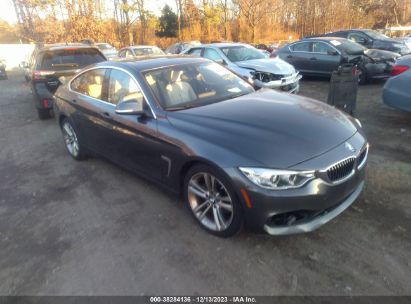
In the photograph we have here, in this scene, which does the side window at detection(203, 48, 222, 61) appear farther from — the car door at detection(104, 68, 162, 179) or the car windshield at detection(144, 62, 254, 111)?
the car door at detection(104, 68, 162, 179)

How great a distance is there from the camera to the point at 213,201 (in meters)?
3.11

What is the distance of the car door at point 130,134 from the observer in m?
3.56

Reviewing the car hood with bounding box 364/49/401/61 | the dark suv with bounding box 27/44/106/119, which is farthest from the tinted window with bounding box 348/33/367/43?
the dark suv with bounding box 27/44/106/119

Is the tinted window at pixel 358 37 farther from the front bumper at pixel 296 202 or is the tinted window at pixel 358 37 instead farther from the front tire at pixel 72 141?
the front bumper at pixel 296 202

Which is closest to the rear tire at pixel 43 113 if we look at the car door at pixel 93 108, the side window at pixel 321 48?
the car door at pixel 93 108

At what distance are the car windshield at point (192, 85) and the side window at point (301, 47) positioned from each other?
26.2 ft

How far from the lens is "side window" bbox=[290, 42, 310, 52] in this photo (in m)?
11.3

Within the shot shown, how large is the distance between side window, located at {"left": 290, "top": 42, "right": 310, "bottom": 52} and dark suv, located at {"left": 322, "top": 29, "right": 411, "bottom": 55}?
3.95m

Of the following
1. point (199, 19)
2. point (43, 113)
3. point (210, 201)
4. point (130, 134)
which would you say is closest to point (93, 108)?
point (130, 134)

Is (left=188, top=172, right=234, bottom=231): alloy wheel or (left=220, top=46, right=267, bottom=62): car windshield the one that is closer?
(left=188, top=172, right=234, bottom=231): alloy wheel

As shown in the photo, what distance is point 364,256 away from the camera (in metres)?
2.82

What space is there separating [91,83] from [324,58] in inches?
334

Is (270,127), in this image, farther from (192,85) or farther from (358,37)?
Result: (358,37)

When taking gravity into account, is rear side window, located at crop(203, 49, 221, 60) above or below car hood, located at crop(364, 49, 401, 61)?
above
